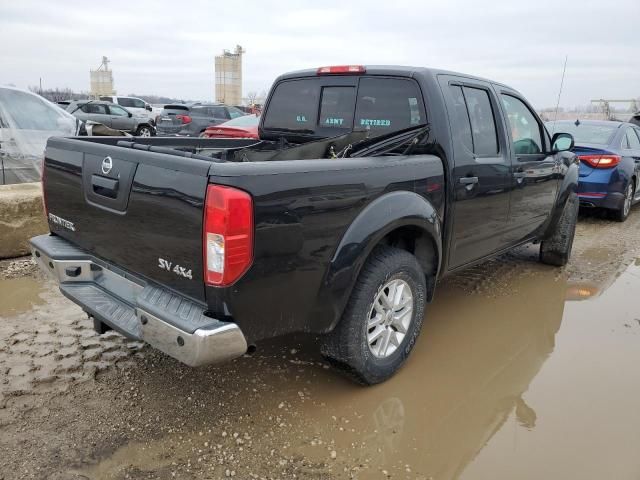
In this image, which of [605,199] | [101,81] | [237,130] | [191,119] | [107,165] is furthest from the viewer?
[101,81]

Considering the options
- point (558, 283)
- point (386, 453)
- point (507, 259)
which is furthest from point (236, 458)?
point (507, 259)

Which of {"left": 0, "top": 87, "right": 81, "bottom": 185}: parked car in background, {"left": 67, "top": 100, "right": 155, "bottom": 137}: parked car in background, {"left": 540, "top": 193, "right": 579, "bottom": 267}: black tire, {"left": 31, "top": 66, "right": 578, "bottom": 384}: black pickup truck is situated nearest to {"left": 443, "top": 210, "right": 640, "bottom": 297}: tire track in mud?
{"left": 540, "top": 193, "right": 579, "bottom": 267}: black tire

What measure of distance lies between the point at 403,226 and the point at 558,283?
9.76 feet

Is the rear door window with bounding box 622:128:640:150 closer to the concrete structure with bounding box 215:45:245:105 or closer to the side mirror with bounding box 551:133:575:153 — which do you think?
the side mirror with bounding box 551:133:575:153

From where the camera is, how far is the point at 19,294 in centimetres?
434

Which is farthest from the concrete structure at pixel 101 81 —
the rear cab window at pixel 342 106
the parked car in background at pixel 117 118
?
the rear cab window at pixel 342 106

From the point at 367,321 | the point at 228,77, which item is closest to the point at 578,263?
the point at 367,321

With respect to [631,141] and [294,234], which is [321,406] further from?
[631,141]

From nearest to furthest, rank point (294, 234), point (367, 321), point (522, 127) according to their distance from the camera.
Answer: point (294, 234)
point (367, 321)
point (522, 127)

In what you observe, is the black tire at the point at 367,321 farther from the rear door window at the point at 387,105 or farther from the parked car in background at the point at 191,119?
the parked car in background at the point at 191,119

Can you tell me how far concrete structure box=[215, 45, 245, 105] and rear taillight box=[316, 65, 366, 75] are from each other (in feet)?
196

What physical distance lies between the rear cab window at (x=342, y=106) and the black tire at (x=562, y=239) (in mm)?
2726

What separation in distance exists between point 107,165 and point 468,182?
2338 millimetres

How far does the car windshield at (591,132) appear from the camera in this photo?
26.0ft
